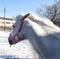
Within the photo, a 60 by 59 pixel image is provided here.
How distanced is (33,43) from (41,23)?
36 centimetres

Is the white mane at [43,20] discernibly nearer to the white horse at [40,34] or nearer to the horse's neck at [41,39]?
the white horse at [40,34]

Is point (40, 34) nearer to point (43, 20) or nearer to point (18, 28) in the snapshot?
point (43, 20)

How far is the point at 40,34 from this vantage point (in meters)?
3.55

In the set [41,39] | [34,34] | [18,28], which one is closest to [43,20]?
[34,34]

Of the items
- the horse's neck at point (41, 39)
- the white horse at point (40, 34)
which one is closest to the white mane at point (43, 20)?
the white horse at point (40, 34)

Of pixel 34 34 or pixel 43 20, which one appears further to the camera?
pixel 43 20

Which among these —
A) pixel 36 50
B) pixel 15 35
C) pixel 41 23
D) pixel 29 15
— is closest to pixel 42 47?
pixel 36 50

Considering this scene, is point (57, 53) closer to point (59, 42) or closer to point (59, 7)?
point (59, 42)

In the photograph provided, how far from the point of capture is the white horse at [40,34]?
3301 mm

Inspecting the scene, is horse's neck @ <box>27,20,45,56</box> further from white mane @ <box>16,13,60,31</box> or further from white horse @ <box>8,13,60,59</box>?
white mane @ <box>16,13,60,31</box>

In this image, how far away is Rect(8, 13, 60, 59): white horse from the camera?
330 cm

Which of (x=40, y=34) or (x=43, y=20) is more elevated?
(x=43, y=20)

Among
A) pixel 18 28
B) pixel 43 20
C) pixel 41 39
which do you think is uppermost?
pixel 43 20

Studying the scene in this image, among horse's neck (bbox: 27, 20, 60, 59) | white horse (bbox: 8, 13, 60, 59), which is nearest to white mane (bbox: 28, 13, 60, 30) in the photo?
white horse (bbox: 8, 13, 60, 59)
